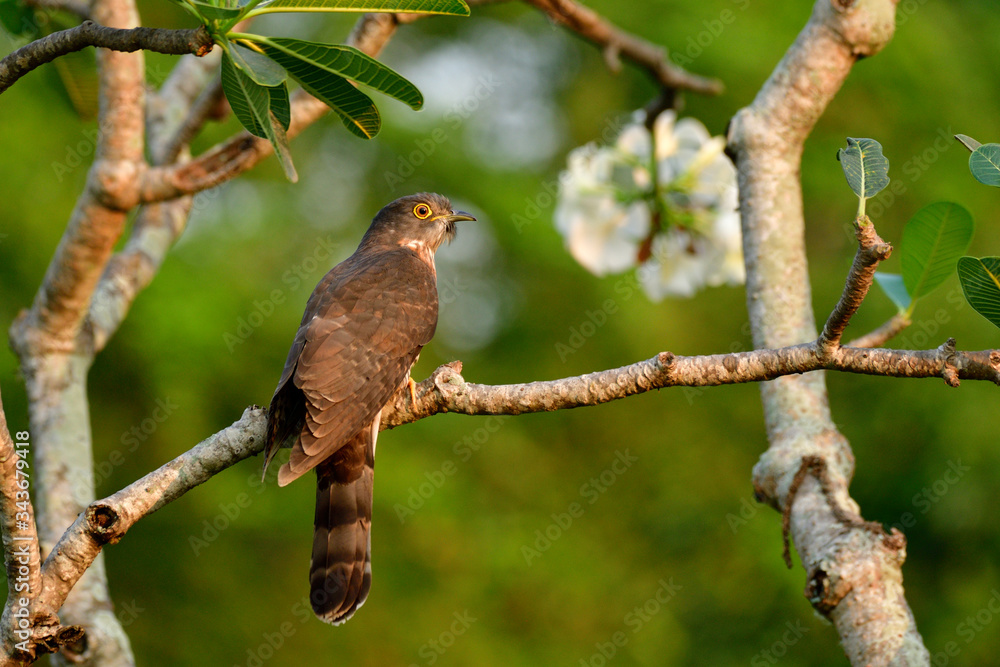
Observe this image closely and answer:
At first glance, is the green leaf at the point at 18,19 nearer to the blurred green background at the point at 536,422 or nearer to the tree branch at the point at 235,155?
the tree branch at the point at 235,155

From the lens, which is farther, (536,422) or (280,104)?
(536,422)

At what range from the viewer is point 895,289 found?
304 cm

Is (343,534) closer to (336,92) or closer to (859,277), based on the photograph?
(336,92)

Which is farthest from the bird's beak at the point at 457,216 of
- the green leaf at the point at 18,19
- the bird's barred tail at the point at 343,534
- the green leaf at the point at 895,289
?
the green leaf at the point at 895,289

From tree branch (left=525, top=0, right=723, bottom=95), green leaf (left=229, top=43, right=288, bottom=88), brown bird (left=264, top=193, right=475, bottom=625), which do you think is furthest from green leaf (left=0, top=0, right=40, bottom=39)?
tree branch (left=525, top=0, right=723, bottom=95)

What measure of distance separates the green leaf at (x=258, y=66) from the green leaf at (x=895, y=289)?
2.02 metres

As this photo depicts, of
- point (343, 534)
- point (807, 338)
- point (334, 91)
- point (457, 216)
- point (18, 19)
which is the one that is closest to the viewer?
point (334, 91)

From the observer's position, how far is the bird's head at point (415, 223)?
4734 mm

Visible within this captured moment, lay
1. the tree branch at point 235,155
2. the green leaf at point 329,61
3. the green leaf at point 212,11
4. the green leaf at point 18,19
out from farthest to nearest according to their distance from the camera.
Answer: the tree branch at point 235,155 < the green leaf at point 18,19 < the green leaf at point 329,61 < the green leaf at point 212,11

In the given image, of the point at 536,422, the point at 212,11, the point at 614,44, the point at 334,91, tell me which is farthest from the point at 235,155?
the point at 536,422

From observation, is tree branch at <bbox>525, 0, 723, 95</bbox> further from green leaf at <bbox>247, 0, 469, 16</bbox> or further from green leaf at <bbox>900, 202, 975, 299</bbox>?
green leaf at <bbox>900, 202, 975, 299</bbox>

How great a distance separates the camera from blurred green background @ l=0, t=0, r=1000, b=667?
20.8ft

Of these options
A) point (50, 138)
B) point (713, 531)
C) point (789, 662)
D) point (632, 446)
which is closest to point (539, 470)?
point (632, 446)

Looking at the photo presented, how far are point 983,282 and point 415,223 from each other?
3159 millimetres
